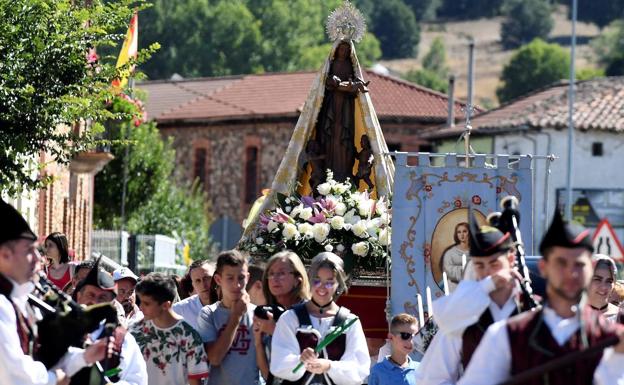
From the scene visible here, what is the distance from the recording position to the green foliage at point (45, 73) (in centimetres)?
1412

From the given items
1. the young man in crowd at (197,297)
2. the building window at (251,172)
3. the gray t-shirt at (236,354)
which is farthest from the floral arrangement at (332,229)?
the building window at (251,172)

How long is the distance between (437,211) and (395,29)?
151m

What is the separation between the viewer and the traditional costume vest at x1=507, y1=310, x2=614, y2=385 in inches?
287

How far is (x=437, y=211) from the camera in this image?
15023mm

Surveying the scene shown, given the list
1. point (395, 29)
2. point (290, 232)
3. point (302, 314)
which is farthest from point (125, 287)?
point (395, 29)

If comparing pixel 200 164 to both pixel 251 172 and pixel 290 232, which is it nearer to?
pixel 251 172

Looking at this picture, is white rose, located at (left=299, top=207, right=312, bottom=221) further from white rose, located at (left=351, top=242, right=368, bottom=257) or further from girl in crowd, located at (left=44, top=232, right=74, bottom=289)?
girl in crowd, located at (left=44, top=232, right=74, bottom=289)

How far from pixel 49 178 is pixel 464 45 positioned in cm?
15396

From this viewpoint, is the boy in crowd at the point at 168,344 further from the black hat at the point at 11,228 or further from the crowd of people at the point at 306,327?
the black hat at the point at 11,228

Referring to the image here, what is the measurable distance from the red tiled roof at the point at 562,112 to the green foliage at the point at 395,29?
9887cm

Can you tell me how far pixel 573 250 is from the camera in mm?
7375

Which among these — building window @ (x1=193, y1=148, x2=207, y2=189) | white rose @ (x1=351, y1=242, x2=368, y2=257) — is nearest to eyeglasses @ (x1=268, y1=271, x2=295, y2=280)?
white rose @ (x1=351, y1=242, x2=368, y2=257)

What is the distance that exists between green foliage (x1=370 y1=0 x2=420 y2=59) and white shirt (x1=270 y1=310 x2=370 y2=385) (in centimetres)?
15311

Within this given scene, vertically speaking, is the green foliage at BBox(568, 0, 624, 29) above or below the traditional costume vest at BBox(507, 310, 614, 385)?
above
